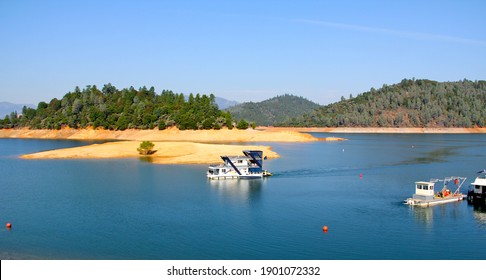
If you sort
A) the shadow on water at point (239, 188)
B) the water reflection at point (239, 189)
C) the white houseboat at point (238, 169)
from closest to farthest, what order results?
the water reflection at point (239, 189) → the shadow on water at point (239, 188) → the white houseboat at point (238, 169)

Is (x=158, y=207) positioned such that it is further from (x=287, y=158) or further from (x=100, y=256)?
(x=287, y=158)

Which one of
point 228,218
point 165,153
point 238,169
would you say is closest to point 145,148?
point 165,153

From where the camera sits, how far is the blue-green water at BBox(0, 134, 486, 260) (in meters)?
40.8

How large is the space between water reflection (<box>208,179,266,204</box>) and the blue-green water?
16 centimetres

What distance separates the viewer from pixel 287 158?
119m

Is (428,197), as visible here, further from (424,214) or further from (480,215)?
(480,215)

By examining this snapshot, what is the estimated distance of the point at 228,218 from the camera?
172ft

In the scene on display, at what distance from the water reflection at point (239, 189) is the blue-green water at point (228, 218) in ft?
0.52

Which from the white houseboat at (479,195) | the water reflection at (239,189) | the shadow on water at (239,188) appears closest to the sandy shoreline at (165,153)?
the shadow on water at (239,188)

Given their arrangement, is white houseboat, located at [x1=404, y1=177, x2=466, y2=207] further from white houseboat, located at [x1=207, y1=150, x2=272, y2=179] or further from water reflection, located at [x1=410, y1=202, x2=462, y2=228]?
white houseboat, located at [x1=207, y1=150, x2=272, y2=179]

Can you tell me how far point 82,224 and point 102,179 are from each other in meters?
33.3

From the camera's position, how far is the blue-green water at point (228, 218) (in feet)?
134

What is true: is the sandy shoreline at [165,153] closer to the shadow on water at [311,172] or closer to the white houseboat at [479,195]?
the shadow on water at [311,172]

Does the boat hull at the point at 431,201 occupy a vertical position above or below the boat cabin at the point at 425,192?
below
